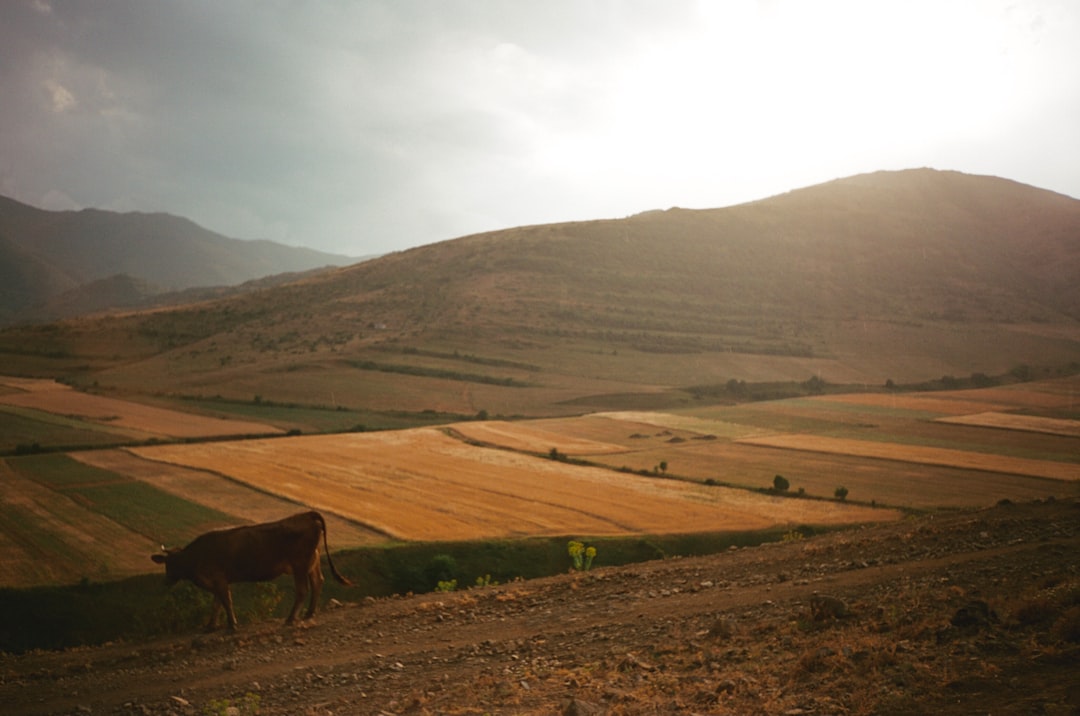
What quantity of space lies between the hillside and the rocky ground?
75.9 meters

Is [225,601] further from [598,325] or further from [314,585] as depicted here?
[598,325]

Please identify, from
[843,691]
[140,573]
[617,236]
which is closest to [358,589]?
[140,573]

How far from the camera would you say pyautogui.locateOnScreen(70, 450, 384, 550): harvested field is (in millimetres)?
35781

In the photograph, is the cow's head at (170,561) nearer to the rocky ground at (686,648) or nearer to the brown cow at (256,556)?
the brown cow at (256,556)

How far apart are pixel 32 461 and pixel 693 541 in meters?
45.9

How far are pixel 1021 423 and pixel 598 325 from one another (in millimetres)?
82960

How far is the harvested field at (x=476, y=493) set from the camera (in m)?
38.5

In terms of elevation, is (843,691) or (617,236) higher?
(617,236)

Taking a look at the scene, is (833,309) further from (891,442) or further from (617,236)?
(891,442)

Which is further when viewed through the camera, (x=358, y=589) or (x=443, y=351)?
(x=443, y=351)

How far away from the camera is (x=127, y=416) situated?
70.8 meters

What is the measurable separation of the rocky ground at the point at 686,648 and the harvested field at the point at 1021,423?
5937 centimetres

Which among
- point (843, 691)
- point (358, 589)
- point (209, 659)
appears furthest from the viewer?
point (358, 589)

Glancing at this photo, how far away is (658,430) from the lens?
251 ft
